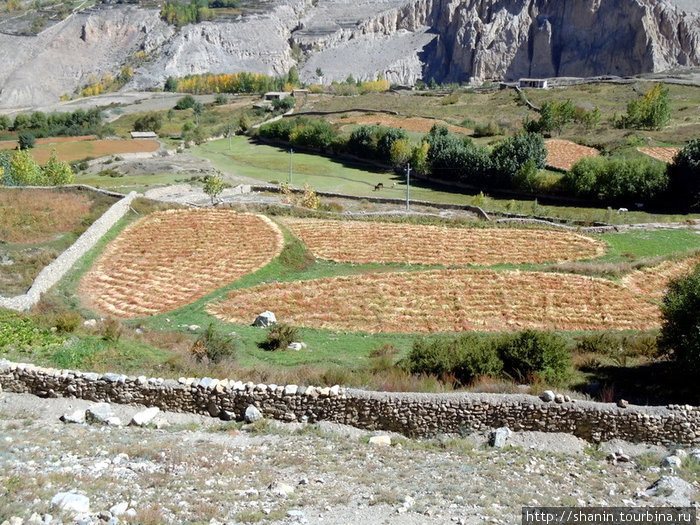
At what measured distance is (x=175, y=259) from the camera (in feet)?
131

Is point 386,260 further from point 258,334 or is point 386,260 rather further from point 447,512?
point 447,512

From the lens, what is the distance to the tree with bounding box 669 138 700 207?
63.3 metres

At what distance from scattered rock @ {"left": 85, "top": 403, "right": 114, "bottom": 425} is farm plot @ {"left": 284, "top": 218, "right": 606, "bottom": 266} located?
2414cm

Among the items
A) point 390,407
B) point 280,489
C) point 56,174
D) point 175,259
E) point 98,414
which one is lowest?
point 175,259

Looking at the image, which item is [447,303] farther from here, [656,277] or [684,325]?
[684,325]

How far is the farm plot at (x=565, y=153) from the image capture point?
80188mm

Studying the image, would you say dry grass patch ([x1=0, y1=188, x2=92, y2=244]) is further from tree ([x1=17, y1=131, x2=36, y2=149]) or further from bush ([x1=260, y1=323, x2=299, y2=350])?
tree ([x1=17, y1=131, x2=36, y2=149])

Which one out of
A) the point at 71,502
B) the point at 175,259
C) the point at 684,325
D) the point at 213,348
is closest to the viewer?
the point at 71,502

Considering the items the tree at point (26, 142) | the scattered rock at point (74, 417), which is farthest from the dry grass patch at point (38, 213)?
the tree at point (26, 142)


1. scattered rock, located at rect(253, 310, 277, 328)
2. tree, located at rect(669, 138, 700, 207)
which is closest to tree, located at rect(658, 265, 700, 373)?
scattered rock, located at rect(253, 310, 277, 328)

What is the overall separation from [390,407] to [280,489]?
16.2 feet

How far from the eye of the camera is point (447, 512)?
12.3 m

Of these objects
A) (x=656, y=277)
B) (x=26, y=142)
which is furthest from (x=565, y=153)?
(x=26, y=142)

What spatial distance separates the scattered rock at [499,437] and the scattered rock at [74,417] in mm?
10602
